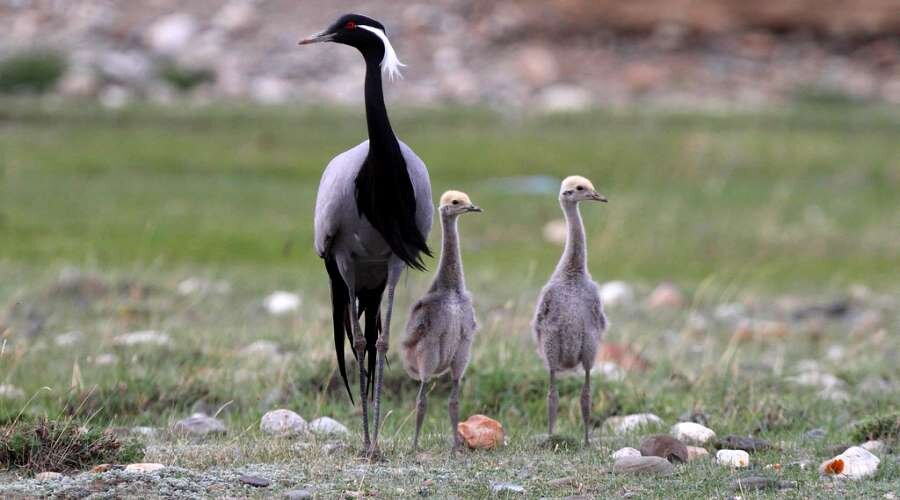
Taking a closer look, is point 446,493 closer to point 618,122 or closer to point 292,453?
point 292,453

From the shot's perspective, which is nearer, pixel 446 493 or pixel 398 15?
pixel 446 493

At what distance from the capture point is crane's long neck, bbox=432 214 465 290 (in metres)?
6.79

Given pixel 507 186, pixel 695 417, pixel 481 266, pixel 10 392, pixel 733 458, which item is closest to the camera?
pixel 733 458

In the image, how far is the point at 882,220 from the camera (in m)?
17.4

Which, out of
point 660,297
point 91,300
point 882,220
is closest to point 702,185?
point 882,220

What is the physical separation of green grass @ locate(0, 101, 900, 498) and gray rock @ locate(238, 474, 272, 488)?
0.74ft

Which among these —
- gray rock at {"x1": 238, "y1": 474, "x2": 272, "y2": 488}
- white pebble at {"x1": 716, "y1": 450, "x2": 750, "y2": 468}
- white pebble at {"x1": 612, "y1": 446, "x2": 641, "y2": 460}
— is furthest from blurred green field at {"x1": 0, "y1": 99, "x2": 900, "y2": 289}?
gray rock at {"x1": 238, "y1": 474, "x2": 272, "y2": 488}

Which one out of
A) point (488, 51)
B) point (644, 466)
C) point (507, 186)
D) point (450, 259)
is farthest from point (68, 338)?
point (488, 51)

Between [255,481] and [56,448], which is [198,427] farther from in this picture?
[255,481]

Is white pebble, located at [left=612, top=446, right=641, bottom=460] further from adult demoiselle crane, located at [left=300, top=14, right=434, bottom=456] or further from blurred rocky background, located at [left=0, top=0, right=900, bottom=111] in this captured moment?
blurred rocky background, located at [left=0, top=0, right=900, bottom=111]

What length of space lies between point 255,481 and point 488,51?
94.4 ft

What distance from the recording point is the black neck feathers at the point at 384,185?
6.50 metres

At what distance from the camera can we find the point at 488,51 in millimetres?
33750

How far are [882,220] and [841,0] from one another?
19.8 meters
